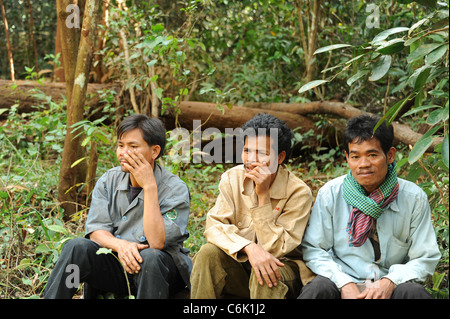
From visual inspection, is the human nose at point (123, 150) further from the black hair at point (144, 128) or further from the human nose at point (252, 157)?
the human nose at point (252, 157)

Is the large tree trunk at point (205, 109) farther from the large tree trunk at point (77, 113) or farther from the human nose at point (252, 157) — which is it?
the human nose at point (252, 157)

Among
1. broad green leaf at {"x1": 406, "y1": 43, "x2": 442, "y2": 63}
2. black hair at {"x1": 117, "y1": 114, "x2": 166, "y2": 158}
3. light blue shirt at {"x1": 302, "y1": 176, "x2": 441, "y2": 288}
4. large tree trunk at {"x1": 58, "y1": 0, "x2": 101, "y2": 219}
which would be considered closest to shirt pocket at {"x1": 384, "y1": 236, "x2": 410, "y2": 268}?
light blue shirt at {"x1": 302, "y1": 176, "x2": 441, "y2": 288}

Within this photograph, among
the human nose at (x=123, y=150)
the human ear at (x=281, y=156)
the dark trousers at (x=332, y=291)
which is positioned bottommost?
the dark trousers at (x=332, y=291)

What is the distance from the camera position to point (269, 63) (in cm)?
788

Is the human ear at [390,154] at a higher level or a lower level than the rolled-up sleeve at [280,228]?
higher

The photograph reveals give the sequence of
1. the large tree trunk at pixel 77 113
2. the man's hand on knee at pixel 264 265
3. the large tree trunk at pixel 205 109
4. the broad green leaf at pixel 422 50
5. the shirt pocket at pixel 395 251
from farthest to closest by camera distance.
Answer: the large tree trunk at pixel 205 109 < the large tree trunk at pixel 77 113 < the shirt pocket at pixel 395 251 < the man's hand on knee at pixel 264 265 < the broad green leaf at pixel 422 50

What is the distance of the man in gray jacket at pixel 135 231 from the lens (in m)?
2.88

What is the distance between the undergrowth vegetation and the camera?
11.7 feet

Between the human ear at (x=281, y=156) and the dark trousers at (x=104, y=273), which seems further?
Result: the human ear at (x=281, y=156)

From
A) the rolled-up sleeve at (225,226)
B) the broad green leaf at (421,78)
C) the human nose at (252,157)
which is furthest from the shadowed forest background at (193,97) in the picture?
the rolled-up sleeve at (225,226)

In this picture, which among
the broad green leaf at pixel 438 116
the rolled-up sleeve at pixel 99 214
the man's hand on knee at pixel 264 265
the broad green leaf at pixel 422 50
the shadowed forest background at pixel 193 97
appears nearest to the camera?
the broad green leaf at pixel 438 116

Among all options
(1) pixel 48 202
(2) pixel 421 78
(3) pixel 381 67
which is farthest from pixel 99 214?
(2) pixel 421 78

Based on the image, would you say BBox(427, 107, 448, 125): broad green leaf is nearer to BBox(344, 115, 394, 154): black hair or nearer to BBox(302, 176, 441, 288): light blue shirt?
BBox(344, 115, 394, 154): black hair

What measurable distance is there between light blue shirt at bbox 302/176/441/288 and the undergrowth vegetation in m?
0.23
